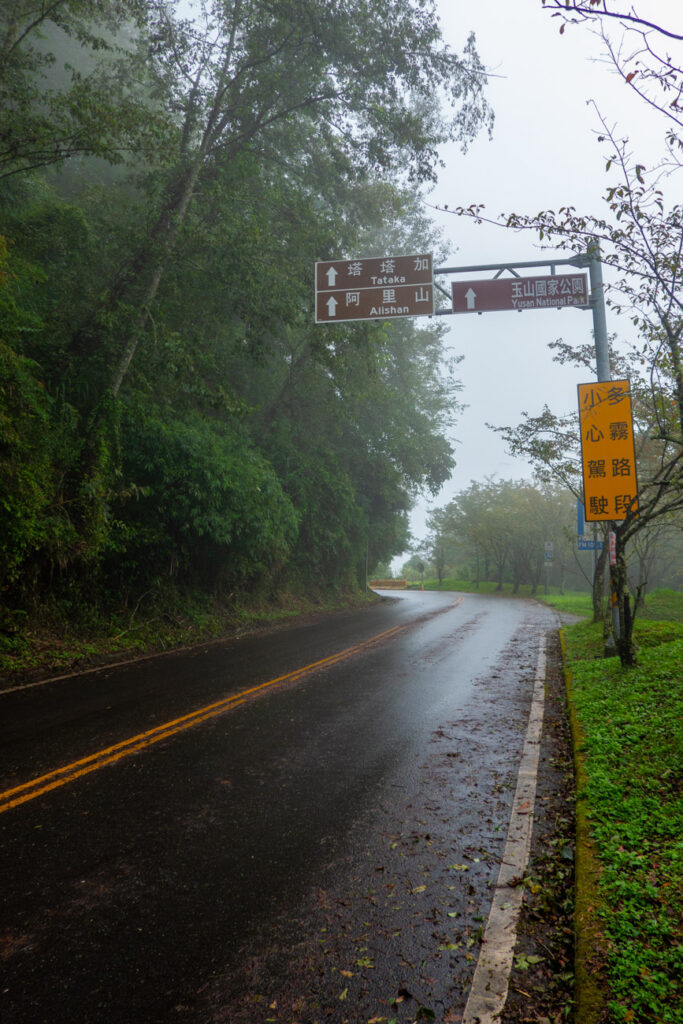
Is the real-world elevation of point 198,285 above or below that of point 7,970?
above

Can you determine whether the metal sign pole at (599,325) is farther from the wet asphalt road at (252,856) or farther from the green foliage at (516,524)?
the green foliage at (516,524)

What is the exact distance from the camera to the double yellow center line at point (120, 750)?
4254 mm

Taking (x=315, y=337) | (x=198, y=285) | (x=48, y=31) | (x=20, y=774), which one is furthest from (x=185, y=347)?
(x=48, y=31)

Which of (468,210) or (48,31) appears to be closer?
(468,210)

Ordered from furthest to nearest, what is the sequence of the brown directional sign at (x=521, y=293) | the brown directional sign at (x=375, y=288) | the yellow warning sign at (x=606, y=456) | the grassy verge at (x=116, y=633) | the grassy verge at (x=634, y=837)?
the brown directional sign at (x=375, y=288) < the brown directional sign at (x=521, y=293) < the yellow warning sign at (x=606, y=456) < the grassy verge at (x=116, y=633) < the grassy verge at (x=634, y=837)

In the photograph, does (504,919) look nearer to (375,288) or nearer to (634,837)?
(634,837)

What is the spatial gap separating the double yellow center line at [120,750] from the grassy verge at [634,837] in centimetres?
374

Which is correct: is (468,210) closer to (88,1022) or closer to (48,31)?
(88,1022)

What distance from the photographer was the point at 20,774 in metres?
4.60

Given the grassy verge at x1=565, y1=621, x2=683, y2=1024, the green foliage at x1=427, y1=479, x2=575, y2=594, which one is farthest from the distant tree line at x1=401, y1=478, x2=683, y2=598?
the grassy verge at x1=565, y1=621, x2=683, y2=1024

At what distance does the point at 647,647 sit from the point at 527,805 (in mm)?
6494

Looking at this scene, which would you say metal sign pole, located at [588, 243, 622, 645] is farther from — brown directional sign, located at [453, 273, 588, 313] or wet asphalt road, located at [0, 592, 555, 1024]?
wet asphalt road, located at [0, 592, 555, 1024]

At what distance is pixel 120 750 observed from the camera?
5188 millimetres

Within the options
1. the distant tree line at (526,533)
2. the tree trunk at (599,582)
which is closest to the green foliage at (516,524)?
the distant tree line at (526,533)
